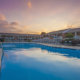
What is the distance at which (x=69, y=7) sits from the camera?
11648 millimetres

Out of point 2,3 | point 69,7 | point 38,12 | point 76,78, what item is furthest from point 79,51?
point 2,3

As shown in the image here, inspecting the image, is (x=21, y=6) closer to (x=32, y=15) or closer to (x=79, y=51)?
(x=32, y=15)

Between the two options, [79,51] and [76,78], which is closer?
[76,78]

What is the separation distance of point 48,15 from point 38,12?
1.87m

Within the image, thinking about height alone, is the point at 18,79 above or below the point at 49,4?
below

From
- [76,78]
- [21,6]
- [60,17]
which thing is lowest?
[76,78]

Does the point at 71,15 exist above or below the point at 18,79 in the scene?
above

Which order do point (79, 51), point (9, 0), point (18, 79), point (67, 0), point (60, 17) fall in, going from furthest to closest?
point (60, 17) < point (67, 0) < point (9, 0) < point (79, 51) < point (18, 79)

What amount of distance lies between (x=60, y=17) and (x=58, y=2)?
13.0 feet

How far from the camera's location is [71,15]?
1366 centimetres

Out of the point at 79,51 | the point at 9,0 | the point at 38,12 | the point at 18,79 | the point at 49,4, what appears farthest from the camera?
the point at 38,12

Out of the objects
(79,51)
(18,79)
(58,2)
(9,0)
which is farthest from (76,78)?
(9,0)

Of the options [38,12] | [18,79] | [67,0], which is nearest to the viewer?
[18,79]

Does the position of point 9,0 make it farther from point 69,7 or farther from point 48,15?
point 69,7
